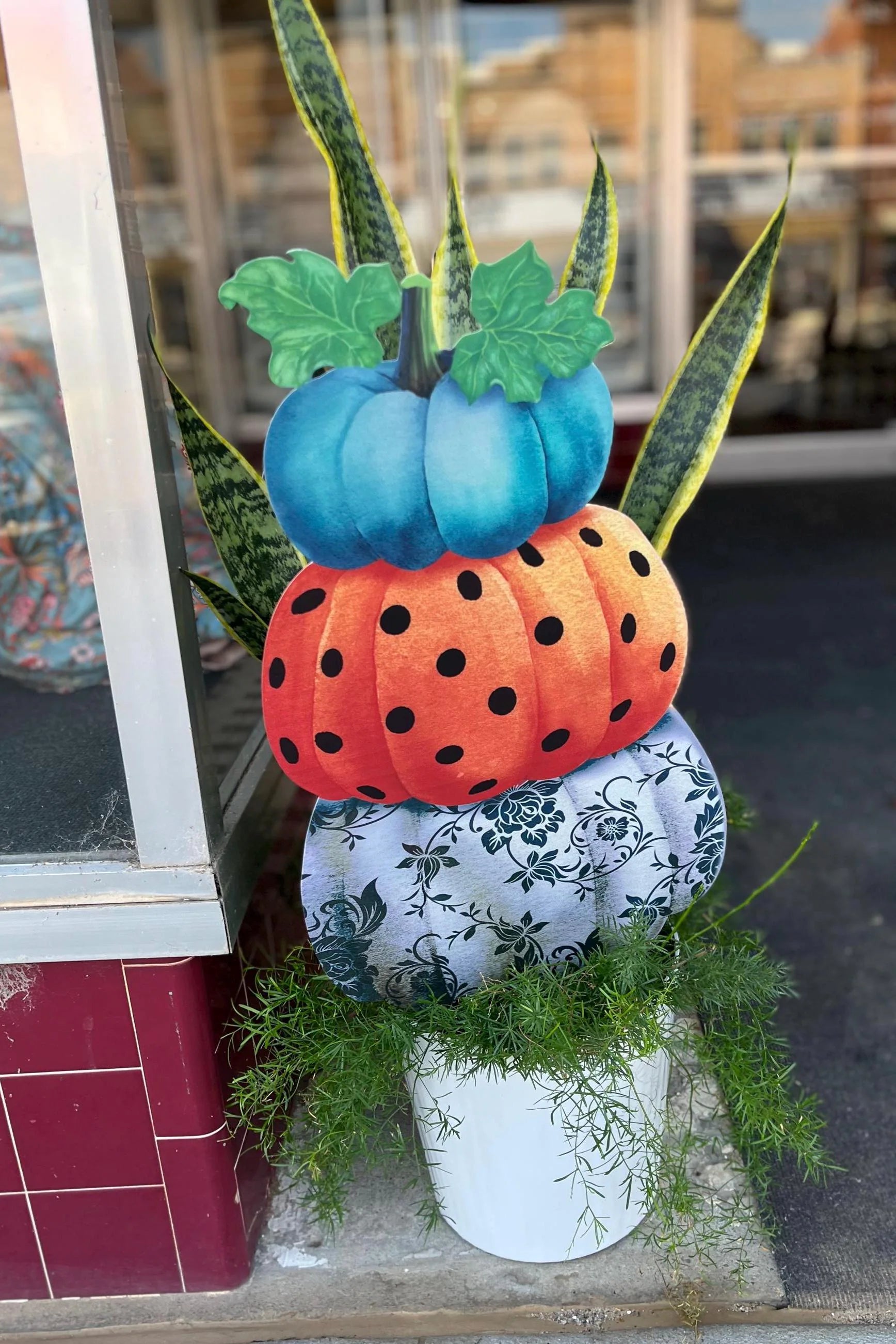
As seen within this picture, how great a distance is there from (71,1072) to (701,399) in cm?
116

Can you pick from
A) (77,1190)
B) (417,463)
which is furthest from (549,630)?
(77,1190)

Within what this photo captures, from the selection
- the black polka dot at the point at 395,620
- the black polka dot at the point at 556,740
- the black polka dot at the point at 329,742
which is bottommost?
the black polka dot at the point at 556,740

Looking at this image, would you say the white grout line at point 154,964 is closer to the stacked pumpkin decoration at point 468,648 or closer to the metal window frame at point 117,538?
the metal window frame at point 117,538

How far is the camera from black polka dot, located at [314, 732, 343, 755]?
47.6 inches

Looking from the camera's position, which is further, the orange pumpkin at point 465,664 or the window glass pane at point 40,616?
the window glass pane at point 40,616

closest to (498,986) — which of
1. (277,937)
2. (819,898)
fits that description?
(277,937)

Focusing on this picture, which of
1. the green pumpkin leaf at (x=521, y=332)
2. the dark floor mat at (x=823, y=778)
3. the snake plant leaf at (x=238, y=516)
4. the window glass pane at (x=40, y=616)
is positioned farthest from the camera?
the dark floor mat at (x=823, y=778)

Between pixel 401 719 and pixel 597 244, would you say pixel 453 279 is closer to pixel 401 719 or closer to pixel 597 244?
pixel 597 244

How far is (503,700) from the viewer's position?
3.90 feet

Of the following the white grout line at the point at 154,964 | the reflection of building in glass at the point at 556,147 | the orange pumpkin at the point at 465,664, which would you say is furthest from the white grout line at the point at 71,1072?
the reflection of building in glass at the point at 556,147

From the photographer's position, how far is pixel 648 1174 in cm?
142

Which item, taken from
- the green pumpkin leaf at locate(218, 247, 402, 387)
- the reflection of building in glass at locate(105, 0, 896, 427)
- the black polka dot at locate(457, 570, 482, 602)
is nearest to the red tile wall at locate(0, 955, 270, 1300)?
the black polka dot at locate(457, 570, 482, 602)

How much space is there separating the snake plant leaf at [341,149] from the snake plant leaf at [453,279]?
4cm

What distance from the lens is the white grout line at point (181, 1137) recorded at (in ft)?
4.71
